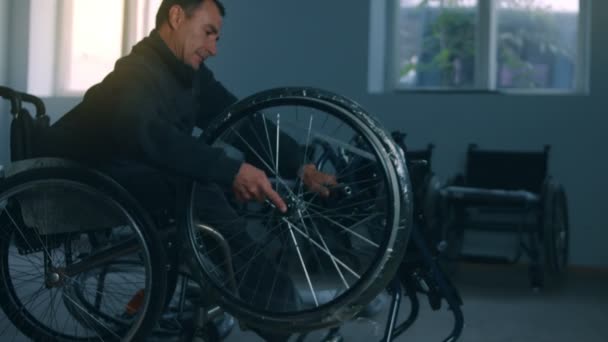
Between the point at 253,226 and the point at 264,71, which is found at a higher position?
the point at 264,71

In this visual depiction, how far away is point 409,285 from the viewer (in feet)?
7.61

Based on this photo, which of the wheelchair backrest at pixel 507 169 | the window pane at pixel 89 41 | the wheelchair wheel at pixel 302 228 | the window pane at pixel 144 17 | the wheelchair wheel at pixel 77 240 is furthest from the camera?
the window pane at pixel 89 41

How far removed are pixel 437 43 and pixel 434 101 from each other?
1.51 ft

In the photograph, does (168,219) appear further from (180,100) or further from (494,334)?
(494,334)

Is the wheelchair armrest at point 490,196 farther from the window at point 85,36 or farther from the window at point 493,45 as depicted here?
the window at point 85,36

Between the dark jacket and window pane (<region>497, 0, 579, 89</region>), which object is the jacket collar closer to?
the dark jacket

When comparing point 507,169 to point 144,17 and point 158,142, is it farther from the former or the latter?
point 158,142

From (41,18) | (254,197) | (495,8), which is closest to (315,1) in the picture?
(495,8)

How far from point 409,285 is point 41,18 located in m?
3.81

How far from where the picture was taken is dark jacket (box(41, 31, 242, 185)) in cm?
172

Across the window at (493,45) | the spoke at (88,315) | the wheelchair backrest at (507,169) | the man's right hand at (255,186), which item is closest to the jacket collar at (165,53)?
the man's right hand at (255,186)

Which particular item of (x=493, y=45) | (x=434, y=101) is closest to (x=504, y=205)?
(x=434, y=101)

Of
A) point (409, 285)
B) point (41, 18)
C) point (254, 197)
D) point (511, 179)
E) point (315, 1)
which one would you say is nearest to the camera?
point (254, 197)

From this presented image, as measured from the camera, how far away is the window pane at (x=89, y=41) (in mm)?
5582
